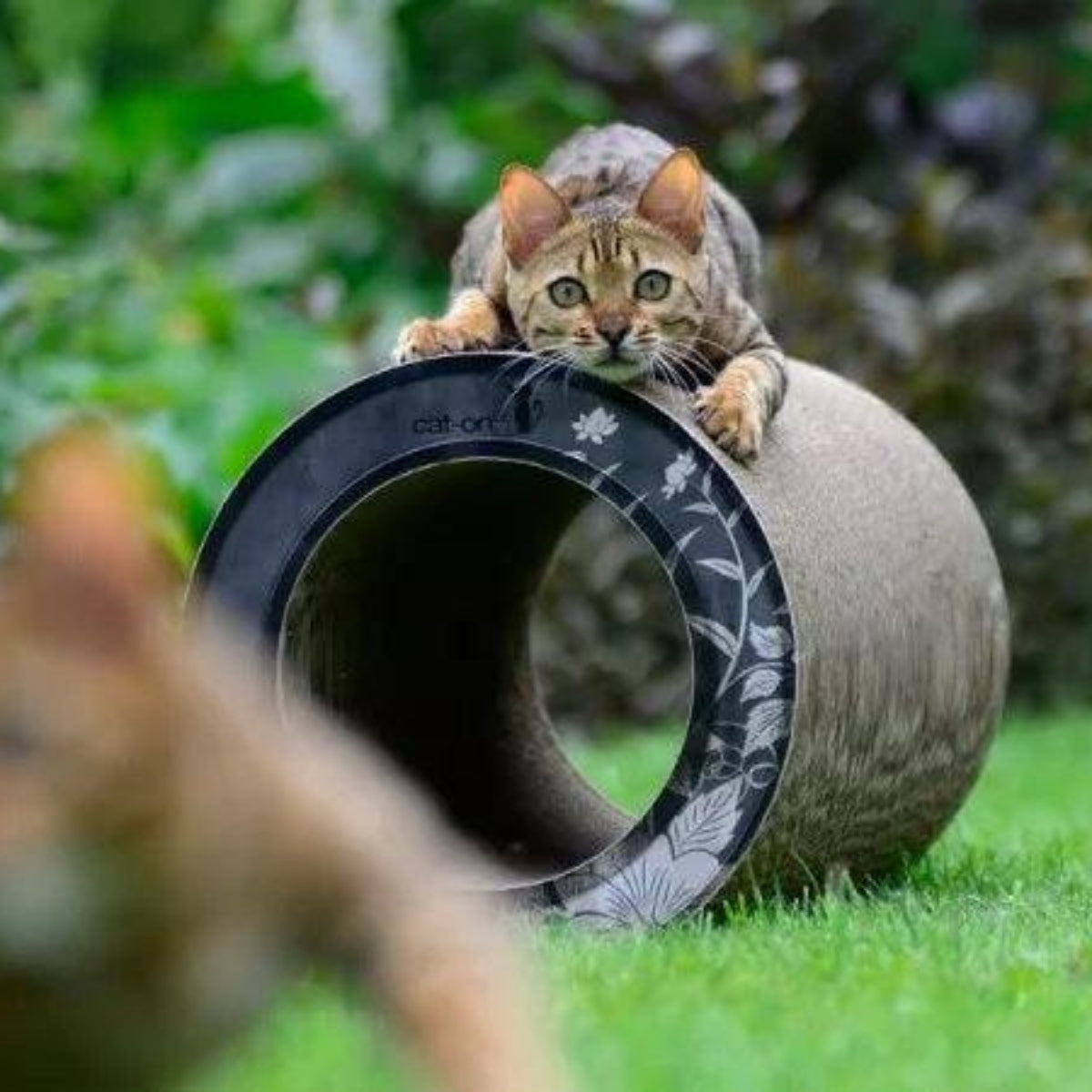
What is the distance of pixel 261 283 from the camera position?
1158cm

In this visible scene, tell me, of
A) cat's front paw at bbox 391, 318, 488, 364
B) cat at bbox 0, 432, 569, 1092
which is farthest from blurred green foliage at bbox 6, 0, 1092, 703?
cat at bbox 0, 432, 569, 1092

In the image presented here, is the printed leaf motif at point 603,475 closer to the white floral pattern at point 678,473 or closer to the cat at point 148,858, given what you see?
the white floral pattern at point 678,473

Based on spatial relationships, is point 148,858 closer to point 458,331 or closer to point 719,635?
point 719,635

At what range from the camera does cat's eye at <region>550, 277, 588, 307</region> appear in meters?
5.28

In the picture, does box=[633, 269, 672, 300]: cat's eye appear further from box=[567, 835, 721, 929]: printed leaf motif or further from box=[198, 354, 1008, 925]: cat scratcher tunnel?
box=[567, 835, 721, 929]: printed leaf motif

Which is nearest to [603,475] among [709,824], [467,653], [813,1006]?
[709,824]

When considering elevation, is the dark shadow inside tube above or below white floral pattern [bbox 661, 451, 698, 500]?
below

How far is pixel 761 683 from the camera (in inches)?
192

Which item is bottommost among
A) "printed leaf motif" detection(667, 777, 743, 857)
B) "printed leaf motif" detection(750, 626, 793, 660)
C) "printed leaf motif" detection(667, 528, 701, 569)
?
"printed leaf motif" detection(667, 777, 743, 857)

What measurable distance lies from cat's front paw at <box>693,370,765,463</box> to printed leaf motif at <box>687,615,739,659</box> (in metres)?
0.33

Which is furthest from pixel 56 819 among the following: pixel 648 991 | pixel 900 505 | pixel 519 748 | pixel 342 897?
pixel 519 748

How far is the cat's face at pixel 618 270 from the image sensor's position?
521cm

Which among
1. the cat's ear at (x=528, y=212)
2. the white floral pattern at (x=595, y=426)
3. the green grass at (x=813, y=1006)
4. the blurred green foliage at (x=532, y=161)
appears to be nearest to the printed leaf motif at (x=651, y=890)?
the green grass at (x=813, y=1006)

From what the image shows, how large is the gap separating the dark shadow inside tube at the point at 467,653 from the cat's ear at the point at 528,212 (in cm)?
49
